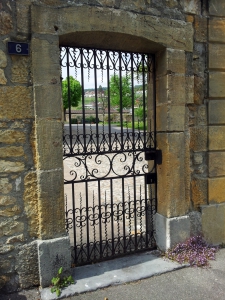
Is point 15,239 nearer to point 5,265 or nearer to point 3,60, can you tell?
point 5,265

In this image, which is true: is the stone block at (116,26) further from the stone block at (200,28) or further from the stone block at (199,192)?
the stone block at (199,192)

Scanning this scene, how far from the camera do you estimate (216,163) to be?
4102 mm

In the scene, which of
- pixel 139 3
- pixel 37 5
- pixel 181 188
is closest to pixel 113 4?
pixel 139 3

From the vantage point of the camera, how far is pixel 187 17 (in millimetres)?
3811

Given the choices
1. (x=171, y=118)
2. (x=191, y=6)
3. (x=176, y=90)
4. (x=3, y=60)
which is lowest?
(x=171, y=118)

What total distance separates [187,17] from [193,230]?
2.88 meters

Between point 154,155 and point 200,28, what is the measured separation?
181 centimetres

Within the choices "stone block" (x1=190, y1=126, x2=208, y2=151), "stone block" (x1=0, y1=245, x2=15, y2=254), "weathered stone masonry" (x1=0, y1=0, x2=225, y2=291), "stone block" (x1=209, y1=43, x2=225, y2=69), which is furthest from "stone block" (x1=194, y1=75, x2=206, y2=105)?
"stone block" (x1=0, y1=245, x2=15, y2=254)

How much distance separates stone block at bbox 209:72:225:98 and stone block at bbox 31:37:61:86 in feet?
6.95

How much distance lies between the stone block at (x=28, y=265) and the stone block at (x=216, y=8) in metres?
3.72

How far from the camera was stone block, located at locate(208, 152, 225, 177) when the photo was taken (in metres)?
4.07

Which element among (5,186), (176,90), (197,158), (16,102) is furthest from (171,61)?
(5,186)

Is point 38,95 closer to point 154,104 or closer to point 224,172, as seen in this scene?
point 154,104

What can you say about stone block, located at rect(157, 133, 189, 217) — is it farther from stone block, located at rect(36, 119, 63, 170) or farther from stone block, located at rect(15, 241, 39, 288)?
stone block, located at rect(15, 241, 39, 288)
